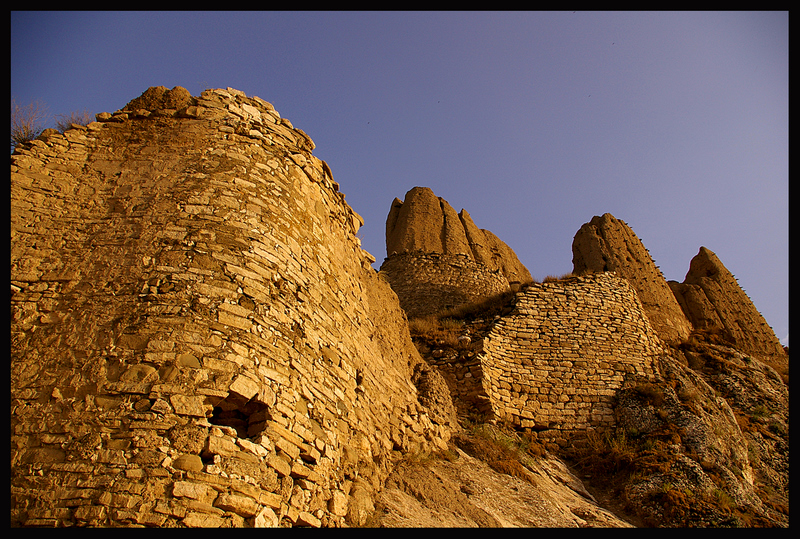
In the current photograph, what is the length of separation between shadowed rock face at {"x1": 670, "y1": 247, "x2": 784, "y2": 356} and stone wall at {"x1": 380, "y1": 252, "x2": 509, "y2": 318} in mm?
9039

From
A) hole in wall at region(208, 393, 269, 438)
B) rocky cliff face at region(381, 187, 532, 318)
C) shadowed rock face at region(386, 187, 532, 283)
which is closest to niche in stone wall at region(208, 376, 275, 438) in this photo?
hole in wall at region(208, 393, 269, 438)

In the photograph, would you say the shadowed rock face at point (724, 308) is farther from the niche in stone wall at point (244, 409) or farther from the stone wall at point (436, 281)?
the niche in stone wall at point (244, 409)

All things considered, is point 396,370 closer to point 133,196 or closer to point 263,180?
point 263,180

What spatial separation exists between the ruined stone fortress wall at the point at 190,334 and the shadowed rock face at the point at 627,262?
48.5ft

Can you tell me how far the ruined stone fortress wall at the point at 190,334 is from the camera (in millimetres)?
4352

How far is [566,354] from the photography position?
40.0ft

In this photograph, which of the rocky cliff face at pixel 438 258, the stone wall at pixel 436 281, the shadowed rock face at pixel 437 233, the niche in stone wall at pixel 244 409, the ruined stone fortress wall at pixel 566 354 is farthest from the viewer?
the shadowed rock face at pixel 437 233

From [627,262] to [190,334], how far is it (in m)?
21.2

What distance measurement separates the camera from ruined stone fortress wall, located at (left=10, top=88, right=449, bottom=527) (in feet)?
14.3

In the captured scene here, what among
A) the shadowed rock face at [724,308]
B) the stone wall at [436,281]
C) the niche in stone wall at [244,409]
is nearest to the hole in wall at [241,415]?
the niche in stone wall at [244,409]

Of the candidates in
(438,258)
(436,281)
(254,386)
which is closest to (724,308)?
(438,258)

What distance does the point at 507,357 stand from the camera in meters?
11.9
